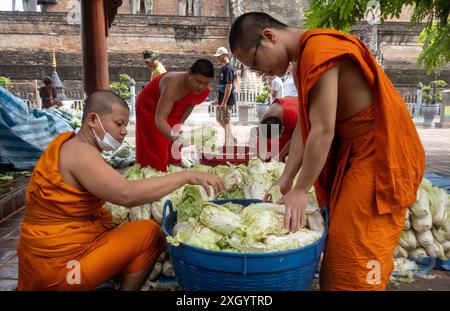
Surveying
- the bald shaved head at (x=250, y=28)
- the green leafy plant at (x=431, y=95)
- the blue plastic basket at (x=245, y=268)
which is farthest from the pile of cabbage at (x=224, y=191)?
the green leafy plant at (x=431, y=95)

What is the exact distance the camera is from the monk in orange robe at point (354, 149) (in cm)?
190

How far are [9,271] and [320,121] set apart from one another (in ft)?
8.10

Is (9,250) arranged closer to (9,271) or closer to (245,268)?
(9,271)

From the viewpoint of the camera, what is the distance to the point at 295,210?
198 cm

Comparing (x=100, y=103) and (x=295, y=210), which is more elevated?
(x=100, y=103)

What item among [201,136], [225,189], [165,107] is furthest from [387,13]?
[225,189]

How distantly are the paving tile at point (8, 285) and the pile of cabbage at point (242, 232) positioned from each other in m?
1.33

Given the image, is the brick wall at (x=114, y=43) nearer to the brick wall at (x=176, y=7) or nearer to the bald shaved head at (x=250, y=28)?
the brick wall at (x=176, y=7)

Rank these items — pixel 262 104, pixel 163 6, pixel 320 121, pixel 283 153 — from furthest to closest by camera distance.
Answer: pixel 163 6 < pixel 262 104 < pixel 283 153 < pixel 320 121

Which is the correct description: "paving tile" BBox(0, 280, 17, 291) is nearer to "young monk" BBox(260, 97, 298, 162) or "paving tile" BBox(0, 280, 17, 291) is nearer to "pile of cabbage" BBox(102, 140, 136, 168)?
"young monk" BBox(260, 97, 298, 162)

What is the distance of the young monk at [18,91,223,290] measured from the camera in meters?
2.06

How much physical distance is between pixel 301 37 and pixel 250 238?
103 cm

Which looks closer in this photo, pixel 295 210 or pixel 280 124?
pixel 295 210

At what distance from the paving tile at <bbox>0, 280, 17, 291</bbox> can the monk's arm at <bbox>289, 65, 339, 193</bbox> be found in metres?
2.06
